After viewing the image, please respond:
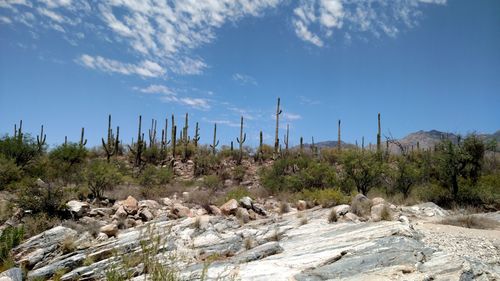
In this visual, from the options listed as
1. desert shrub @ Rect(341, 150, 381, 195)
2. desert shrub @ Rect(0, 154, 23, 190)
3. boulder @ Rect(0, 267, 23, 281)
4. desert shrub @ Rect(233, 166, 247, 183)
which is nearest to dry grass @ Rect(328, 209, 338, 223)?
boulder @ Rect(0, 267, 23, 281)

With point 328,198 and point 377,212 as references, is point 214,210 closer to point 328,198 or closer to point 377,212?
point 328,198

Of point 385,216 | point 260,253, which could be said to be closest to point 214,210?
point 260,253

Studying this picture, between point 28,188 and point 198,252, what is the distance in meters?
8.84

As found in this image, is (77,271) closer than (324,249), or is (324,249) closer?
(324,249)

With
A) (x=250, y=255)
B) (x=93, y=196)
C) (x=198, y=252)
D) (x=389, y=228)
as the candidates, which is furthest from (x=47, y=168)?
(x=389, y=228)

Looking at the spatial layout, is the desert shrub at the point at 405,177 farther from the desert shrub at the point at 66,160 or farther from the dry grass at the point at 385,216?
the desert shrub at the point at 66,160

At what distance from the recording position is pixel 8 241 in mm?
10508

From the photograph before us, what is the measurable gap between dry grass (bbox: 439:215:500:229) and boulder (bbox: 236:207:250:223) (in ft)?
18.4

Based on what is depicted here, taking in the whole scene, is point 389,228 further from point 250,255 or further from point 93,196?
point 93,196

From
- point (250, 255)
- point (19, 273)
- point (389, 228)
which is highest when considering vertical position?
point (389, 228)

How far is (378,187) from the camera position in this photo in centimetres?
1859

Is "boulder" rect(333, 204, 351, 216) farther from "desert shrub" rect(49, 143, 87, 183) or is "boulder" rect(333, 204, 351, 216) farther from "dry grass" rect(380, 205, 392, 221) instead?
"desert shrub" rect(49, 143, 87, 183)

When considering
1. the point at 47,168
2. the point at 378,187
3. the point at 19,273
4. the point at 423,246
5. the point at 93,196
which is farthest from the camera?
the point at 47,168

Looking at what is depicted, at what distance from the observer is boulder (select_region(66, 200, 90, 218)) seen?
13352 mm
